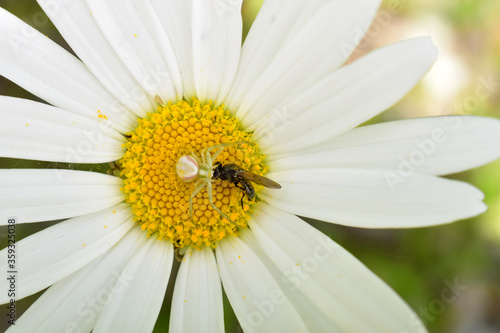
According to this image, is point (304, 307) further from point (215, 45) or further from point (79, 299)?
point (215, 45)

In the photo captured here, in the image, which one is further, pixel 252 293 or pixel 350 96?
pixel 252 293

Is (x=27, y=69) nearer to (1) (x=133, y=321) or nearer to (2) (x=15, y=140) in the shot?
(2) (x=15, y=140)

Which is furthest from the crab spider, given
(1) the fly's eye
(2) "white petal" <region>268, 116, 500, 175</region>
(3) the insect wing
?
(2) "white petal" <region>268, 116, 500, 175</region>

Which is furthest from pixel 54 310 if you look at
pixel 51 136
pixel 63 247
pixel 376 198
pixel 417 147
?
pixel 417 147

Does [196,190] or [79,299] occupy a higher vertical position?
[196,190]

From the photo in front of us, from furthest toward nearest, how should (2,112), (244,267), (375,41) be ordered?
(375,41) < (244,267) < (2,112)

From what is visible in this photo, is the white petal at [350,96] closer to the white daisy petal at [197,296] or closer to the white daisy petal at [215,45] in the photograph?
the white daisy petal at [215,45]

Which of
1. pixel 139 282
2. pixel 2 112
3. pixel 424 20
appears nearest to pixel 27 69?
pixel 2 112
